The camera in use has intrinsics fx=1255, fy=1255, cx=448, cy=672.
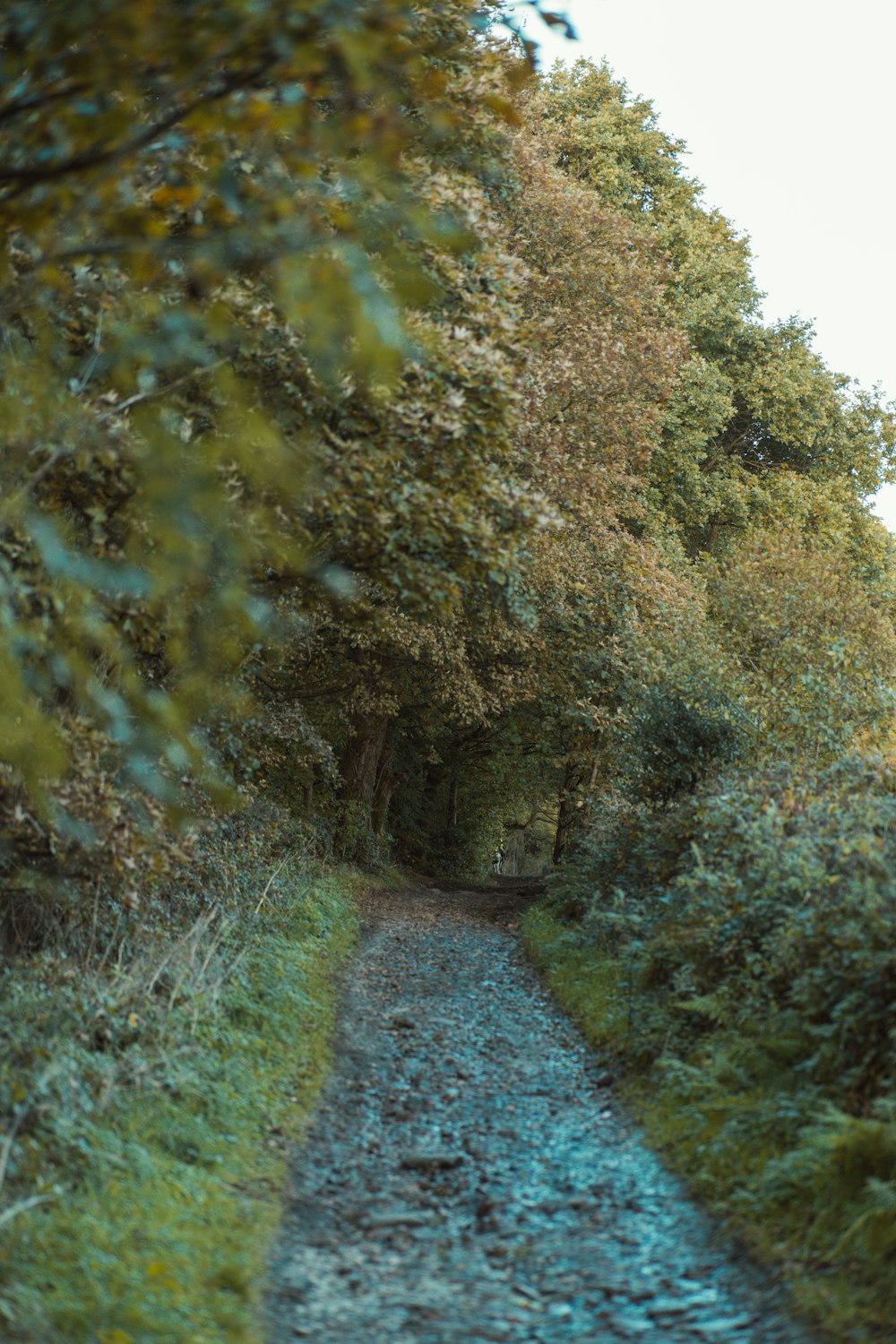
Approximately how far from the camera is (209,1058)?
955cm

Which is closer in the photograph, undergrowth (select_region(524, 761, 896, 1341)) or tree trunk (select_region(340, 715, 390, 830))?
undergrowth (select_region(524, 761, 896, 1341))

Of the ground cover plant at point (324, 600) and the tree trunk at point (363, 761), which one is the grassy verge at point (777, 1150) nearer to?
the ground cover plant at point (324, 600)

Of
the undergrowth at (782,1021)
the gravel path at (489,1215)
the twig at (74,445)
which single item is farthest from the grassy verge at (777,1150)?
the twig at (74,445)

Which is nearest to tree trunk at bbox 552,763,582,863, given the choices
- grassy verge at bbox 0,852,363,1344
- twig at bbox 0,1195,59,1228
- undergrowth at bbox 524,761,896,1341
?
undergrowth at bbox 524,761,896,1341

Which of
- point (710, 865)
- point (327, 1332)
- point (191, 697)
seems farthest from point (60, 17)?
point (710, 865)

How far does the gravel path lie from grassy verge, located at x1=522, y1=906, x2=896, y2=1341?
0.21 meters

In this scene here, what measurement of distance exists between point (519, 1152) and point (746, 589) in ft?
57.0

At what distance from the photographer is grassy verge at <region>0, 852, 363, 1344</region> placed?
557cm

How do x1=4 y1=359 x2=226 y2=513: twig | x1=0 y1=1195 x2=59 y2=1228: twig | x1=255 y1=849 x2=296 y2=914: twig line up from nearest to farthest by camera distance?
1. x1=4 y1=359 x2=226 y2=513: twig
2. x1=0 y1=1195 x2=59 y2=1228: twig
3. x1=255 y1=849 x2=296 y2=914: twig

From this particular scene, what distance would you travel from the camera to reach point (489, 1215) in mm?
8031

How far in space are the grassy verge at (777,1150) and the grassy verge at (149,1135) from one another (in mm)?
2732

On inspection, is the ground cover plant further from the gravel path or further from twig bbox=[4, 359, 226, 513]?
the gravel path

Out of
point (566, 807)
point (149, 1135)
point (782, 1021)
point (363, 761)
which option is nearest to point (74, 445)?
point (149, 1135)

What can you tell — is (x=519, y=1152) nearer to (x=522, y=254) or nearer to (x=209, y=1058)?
(x=209, y=1058)
